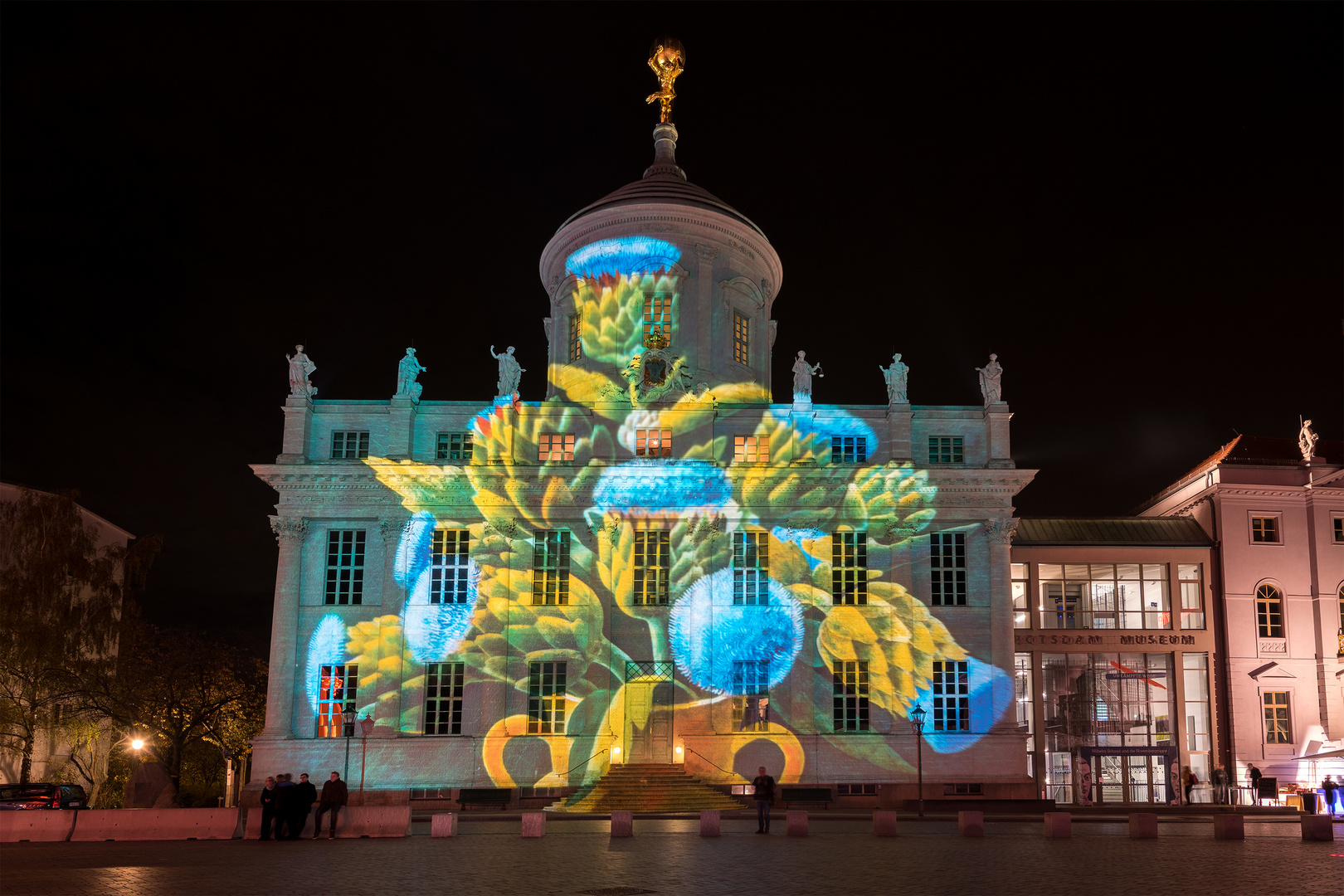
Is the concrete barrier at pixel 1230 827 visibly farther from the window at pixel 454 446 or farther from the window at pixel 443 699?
the window at pixel 454 446

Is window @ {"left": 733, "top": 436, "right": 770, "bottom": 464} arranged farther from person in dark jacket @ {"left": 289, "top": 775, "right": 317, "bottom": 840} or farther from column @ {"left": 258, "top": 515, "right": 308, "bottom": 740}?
person in dark jacket @ {"left": 289, "top": 775, "right": 317, "bottom": 840}

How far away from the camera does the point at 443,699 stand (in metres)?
48.8

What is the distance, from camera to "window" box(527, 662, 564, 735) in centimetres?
4838

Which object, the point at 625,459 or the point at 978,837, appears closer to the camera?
the point at 978,837

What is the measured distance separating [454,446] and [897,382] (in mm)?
19336

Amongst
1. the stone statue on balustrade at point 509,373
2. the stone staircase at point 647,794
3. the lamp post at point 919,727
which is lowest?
the stone staircase at point 647,794

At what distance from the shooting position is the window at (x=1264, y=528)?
182 feet

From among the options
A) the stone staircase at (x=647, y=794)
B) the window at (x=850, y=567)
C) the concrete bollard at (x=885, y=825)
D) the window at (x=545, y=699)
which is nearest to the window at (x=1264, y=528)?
the window at (x=850, y=567)

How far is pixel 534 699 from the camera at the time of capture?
48.7m

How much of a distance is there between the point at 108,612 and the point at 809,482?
31.0 metres

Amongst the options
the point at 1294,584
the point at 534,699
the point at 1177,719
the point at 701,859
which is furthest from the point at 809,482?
the point at 701,859

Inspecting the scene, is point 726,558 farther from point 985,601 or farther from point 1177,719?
point 1177,719

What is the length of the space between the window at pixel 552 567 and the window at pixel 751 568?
278 inches

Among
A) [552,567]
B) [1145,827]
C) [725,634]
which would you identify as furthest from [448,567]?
[1145,827]
